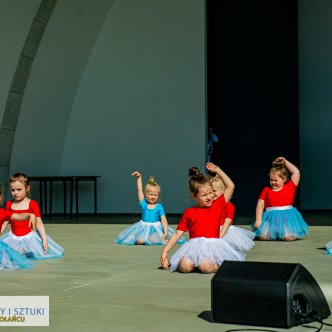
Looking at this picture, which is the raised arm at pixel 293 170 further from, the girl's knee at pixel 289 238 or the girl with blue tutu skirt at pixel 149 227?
the girl with blue tutu skirt at pixel 149 227

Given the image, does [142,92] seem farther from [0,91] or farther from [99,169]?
[0,91]

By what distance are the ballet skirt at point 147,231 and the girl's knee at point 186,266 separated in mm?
3639

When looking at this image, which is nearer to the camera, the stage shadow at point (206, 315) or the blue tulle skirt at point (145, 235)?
the stage shadow at point (206, 315)

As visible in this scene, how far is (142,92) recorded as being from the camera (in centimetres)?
1923

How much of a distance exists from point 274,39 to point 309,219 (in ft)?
17.3

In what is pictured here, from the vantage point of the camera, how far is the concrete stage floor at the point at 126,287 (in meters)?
5.31

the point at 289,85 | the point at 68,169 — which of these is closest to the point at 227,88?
the point at 289,85

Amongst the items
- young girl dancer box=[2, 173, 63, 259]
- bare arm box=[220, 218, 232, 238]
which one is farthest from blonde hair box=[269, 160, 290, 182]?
young girl dancer box=[2, 173, 63, 259]

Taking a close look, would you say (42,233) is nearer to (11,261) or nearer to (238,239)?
(11,261)

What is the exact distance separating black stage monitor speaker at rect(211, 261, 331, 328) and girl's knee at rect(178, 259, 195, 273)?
8.78ft

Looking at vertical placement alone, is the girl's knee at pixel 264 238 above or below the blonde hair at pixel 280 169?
below

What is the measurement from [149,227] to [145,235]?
189 millimetres

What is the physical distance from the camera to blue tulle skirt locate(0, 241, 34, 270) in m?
8.48

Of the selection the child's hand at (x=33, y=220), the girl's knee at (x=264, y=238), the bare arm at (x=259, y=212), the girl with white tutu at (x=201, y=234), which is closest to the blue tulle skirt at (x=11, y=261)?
the child's hand at (x=33, y=220)
